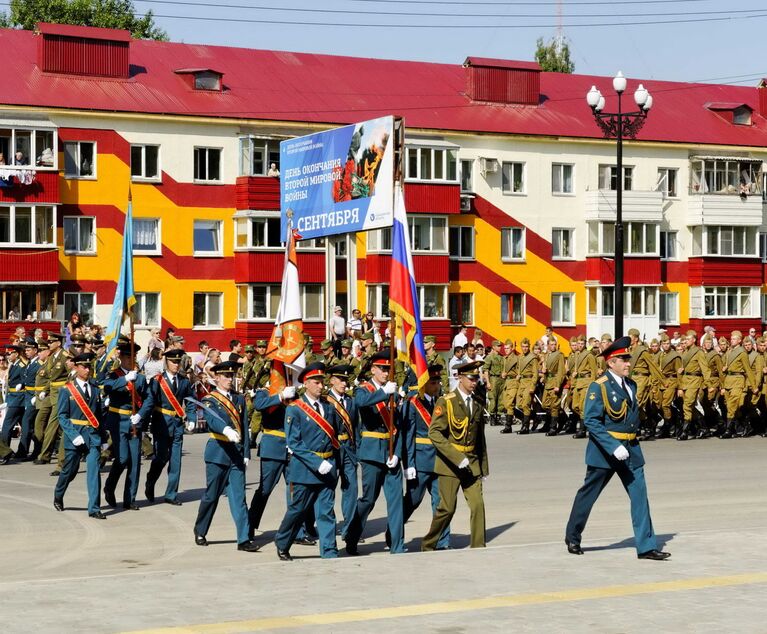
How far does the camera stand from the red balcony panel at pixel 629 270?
5509 cm

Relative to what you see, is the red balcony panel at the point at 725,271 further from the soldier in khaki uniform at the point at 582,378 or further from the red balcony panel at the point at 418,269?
the soldier in khaki uniform at the point at 582,378

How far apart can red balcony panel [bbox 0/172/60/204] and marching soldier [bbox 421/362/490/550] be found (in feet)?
111

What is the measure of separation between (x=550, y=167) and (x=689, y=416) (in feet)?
93.7

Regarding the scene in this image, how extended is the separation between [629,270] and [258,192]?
1562cm

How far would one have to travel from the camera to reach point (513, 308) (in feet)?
178

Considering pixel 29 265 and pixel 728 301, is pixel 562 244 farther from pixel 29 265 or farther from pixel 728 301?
pixel 29 265

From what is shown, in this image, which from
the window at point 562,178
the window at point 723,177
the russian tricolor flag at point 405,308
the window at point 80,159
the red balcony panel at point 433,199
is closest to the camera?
the russian tricolor flag at point 405,308

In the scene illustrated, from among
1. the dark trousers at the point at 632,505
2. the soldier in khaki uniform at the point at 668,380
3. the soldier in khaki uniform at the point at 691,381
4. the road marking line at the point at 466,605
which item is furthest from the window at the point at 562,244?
the road marking line at the point at 466,605

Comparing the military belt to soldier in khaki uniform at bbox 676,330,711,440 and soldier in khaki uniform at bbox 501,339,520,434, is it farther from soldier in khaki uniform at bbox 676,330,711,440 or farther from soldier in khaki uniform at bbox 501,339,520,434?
soldier in khaki uniform at bbox 501,339,520,434

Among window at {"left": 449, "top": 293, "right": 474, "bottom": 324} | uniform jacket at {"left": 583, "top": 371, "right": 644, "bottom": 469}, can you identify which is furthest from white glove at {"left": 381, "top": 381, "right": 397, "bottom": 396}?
window at {"left": 449, "top": 293, "right": 474, "bottom": 324}

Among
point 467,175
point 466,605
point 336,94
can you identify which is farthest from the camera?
point 467,175

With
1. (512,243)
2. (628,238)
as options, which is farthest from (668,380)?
(628,238)

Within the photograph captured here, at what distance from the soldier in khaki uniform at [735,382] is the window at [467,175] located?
26.3 m

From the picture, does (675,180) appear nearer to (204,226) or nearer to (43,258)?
(204,226)
